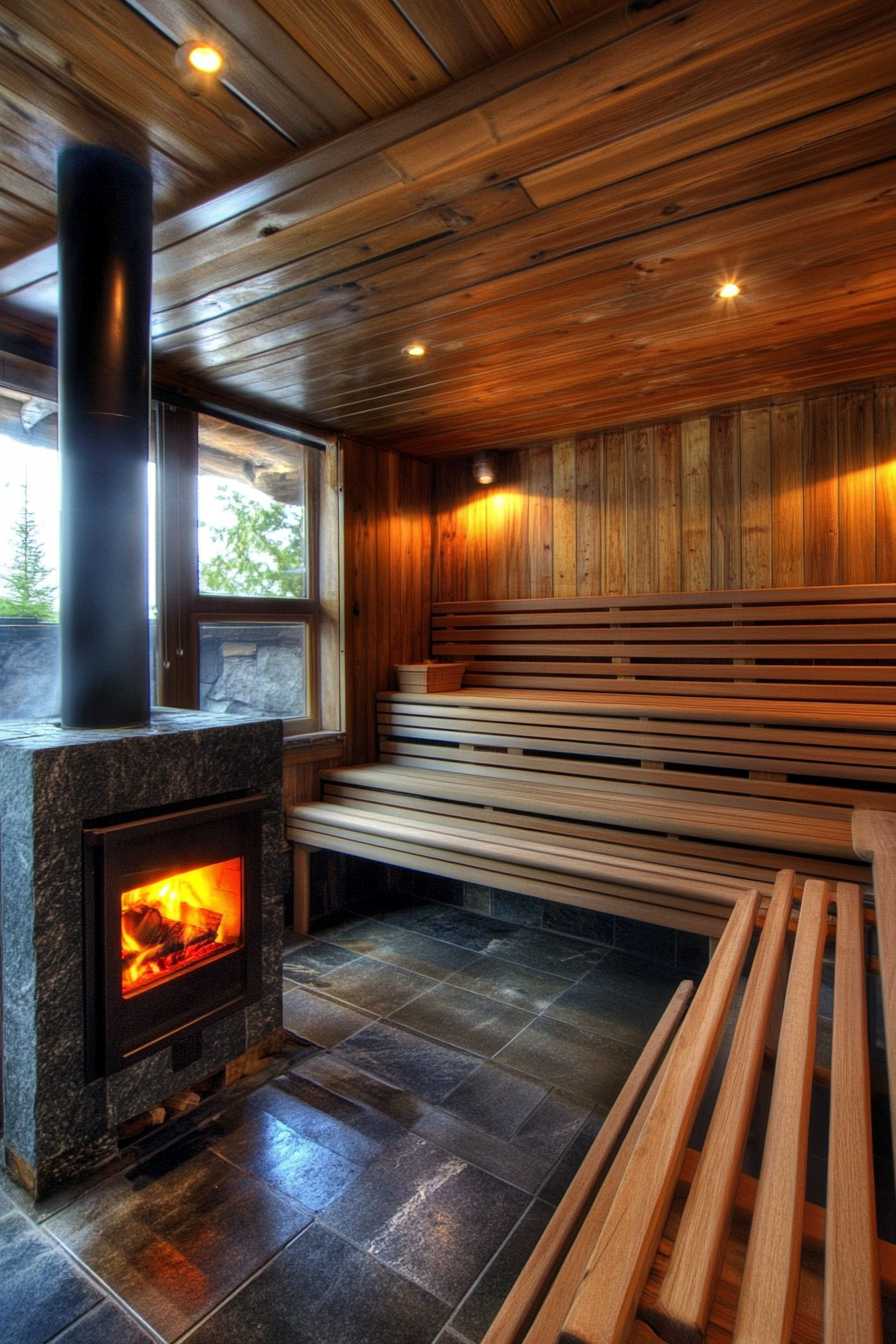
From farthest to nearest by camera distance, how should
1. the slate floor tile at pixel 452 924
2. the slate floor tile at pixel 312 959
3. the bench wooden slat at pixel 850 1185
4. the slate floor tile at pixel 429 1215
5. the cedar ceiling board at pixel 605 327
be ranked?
the slate floor tile at pixel 452 924 → the slate floor tile at pixel 312 959 → the cedar ceiling board at pixel 605 327 → the slate floor tile at pixel 429 1215 → the bench wooden slat at pixel 850 1185

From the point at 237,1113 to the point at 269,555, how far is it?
2691 millimetres

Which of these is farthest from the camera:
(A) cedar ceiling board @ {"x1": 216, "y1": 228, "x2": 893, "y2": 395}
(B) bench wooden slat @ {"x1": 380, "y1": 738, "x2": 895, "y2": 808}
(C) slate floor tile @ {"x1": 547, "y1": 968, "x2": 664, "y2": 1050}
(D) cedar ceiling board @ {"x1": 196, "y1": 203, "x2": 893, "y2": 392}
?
(B) bench wooden slat @ {"x1": 380, "y1": 738, "x2": 895, "y2": 808}

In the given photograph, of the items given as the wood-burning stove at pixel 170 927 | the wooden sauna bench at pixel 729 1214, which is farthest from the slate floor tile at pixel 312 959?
the wooden sauna bench at pixel 729 1214

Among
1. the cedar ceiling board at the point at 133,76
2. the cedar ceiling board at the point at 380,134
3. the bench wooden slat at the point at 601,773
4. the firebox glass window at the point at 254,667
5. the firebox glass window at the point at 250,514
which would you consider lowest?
the bench wooden slat at the point at 601,773

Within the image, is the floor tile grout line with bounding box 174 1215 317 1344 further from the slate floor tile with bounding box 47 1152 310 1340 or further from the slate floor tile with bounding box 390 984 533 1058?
the slate floor tile with bounding box 390 984 533 1058

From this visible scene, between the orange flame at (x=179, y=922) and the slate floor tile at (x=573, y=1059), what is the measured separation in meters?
1.12

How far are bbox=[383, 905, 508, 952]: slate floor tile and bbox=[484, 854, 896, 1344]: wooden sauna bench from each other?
2069 mm

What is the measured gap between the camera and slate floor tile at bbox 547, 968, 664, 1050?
288cm

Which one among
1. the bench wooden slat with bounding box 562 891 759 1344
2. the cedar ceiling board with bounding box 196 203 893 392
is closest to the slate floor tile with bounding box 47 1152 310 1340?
the bench wooden slat with bounding box 562 891 759 1344

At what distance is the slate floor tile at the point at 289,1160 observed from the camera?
199cm

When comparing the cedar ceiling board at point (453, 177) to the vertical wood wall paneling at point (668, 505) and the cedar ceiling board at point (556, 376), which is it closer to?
the cedar ceiling board at point (556, 376)

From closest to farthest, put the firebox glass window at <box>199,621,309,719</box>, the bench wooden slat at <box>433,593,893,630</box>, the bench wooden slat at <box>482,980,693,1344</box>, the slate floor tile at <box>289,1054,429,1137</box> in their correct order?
the bench wooden slat at <box>482,980,693,1344</box>
the slate floor tile at <box>289,1054,429,1137</box>
the bench wooden slat at <box>433,593,893,630</box>
the firebox glass window at <box>199,621,309,719</box>

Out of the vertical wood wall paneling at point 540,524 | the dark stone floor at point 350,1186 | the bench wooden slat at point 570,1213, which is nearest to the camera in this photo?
the bench wooden slat at point 570,1213

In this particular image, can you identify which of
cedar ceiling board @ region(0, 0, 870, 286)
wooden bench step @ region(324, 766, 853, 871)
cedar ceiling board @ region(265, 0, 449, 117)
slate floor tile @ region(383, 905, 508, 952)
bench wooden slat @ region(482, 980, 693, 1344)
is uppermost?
cedar ceiling board @ region(265, 0, 449, 117)
